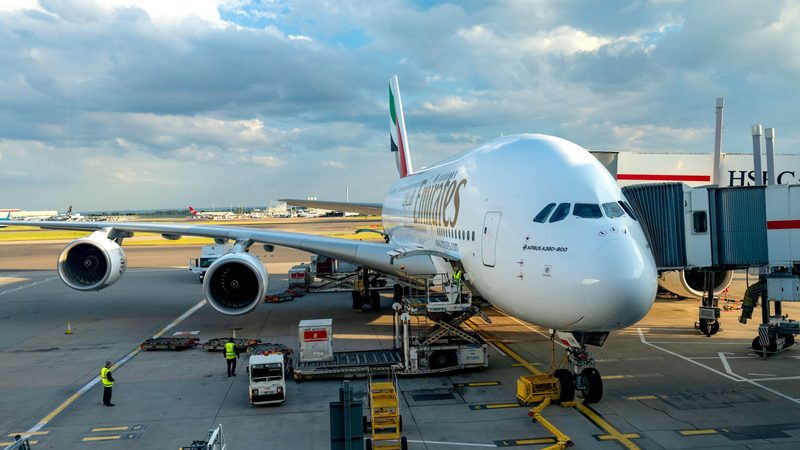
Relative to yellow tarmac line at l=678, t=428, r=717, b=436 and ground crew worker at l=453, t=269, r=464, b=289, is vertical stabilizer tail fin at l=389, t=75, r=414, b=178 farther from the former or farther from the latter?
yellow tarmac line at l=678, t=428, r=717, b=436

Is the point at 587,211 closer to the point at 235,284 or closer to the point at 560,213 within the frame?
the point at 560,213

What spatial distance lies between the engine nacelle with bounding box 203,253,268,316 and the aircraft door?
895cm

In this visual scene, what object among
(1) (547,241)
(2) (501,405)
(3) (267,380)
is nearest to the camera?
(1) (547,241)

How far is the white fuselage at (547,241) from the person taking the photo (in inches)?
363

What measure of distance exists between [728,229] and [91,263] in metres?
21.1

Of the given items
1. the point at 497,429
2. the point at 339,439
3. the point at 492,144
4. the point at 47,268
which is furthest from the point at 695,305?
the point at 47,268

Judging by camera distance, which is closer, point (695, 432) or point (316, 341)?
point (695, 432)

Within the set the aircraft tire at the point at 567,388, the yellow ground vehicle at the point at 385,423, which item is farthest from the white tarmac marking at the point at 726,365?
the yellow ground vehicle at the point at 385,423

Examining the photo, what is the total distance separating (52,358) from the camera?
16.9 metres

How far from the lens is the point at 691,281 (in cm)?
2050

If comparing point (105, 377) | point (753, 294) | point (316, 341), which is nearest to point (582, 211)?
point (316, 341)

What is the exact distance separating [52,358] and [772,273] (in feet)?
66.9

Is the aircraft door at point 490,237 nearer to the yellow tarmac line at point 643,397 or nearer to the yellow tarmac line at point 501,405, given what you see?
the yellow tarmac line at point 501,405

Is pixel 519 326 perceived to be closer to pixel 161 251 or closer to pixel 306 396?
pixel 306 396
